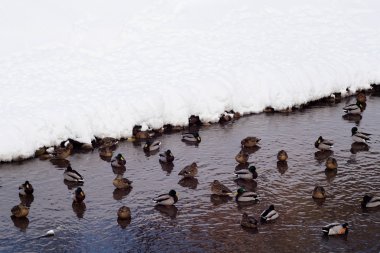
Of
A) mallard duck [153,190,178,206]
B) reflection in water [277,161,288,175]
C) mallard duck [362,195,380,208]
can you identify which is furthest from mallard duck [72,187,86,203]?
mallard duck [362,195,380,208]

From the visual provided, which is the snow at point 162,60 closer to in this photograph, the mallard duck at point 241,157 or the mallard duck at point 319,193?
the mallard duck at point 241,157

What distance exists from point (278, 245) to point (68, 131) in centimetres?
1242

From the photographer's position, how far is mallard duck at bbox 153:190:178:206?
20344mm

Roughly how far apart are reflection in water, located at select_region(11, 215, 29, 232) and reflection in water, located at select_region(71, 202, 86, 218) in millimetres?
1608

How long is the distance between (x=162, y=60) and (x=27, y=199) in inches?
585

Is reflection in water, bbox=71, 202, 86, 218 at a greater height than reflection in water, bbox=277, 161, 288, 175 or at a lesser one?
lesser

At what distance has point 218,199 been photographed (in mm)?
20875

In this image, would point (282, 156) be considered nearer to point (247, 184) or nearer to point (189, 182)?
point (247, 184)

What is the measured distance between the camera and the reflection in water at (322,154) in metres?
24.2

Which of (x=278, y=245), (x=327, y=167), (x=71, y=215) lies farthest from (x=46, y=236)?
(x=327, y=167)

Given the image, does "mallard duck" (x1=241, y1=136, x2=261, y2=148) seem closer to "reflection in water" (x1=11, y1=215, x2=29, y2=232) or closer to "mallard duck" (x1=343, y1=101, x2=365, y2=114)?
"mallard duck" (x1=343, y1=101, x2=365, y2=114)

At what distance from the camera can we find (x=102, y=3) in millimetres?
40062

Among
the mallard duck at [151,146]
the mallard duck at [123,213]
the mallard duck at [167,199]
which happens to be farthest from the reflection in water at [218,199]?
the mallard duck at [151,146]

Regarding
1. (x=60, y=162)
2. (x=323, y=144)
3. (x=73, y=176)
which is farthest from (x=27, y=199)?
(x=323, y=144)
